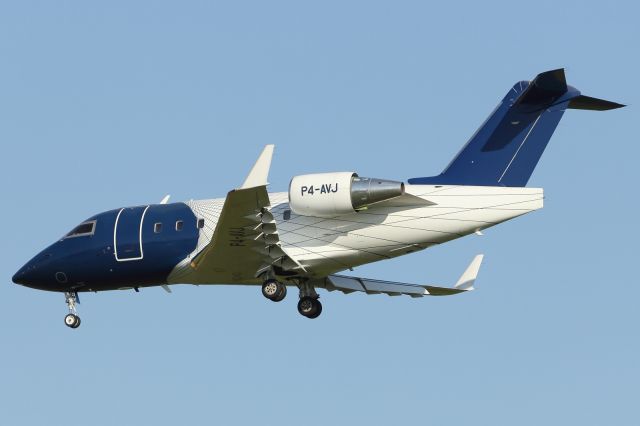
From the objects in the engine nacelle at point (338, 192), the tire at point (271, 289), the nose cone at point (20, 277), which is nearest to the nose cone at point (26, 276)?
the nose cone at point (20, 277)

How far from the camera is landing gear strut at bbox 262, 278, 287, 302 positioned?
35188mm

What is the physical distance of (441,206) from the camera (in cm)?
3425

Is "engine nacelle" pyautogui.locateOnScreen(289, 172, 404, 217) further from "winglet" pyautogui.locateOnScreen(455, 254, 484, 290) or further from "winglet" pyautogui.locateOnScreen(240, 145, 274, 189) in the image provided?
"winglet" pyautogui.locateOnScreen(455, 254, 484, 290)

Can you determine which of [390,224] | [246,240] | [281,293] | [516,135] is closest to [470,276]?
[390,224]

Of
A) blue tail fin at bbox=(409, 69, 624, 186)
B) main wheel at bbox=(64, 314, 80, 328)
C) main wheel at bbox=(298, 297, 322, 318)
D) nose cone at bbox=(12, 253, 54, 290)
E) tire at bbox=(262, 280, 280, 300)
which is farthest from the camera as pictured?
main wheel at bbox=(64, 314, 80, 328)

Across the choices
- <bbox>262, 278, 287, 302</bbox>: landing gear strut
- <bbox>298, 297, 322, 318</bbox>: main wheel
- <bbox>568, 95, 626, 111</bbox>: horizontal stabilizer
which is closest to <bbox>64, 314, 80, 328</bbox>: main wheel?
<bbox>298, 297, 322, 318</bbox>: main wheel

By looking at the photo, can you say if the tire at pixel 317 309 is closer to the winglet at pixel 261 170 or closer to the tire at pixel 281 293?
the tire at pixel 281 293

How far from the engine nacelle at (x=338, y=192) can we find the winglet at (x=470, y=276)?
6.18m

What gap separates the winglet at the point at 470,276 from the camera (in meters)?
39.2

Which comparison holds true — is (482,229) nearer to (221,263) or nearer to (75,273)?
(221,263)

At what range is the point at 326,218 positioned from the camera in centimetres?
3522

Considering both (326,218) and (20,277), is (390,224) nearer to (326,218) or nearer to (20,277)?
(326,218)

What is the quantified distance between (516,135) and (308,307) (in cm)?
763

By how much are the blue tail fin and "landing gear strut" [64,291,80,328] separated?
1088 cm
